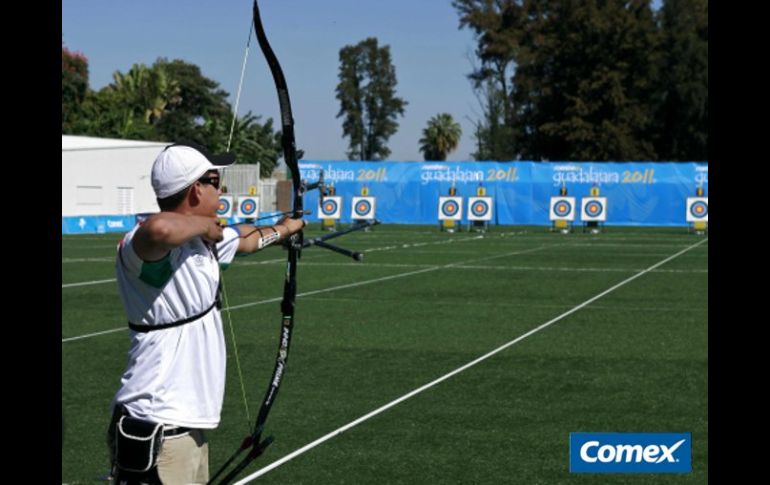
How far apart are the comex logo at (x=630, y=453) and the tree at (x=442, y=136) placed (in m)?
107

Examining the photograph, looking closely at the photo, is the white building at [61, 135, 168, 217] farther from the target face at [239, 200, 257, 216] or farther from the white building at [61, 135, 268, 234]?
the target face at [239, 200, 257, 216]

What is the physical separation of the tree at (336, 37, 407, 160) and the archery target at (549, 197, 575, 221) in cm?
5291

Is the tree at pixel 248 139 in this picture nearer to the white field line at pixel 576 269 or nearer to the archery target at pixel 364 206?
the archery target at pixel 364 206

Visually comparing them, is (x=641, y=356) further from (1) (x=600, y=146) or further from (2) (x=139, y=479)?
(1) (x=600, y=146)

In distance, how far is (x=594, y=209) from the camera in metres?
43.4

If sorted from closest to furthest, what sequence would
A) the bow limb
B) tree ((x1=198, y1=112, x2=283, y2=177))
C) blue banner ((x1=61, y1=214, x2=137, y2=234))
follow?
the bow limb
blue banner ((x1=61, y1=214, x2=137, y2=234))
tree ((x1=198, y1=112, x2=283, y2=177))

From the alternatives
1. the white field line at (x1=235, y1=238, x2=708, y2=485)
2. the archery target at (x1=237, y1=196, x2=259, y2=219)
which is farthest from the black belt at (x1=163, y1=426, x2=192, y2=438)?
the archery target at (x1=237, y1=196, x2=259, y2=219)

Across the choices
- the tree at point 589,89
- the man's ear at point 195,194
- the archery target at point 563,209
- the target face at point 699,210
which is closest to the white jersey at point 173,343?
the man's ear at point 195,194

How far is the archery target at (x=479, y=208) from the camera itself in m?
43.7

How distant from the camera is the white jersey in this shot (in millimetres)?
4328

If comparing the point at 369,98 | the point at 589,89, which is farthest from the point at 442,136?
the point at 589,89

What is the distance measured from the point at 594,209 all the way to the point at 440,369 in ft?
109
